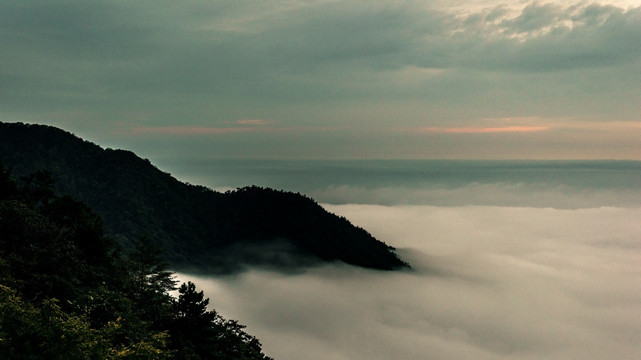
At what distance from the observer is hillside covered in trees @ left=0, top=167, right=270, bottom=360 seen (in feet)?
59.4

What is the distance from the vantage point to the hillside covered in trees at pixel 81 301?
18.1 meters

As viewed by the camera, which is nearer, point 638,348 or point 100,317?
point 100,317

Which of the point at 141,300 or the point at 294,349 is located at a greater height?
the point at 141,300

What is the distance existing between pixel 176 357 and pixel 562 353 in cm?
20805

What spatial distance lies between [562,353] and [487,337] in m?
31.9

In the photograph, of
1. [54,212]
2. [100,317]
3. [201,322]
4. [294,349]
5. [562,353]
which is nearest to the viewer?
[100,317]

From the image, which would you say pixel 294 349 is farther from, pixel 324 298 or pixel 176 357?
pixel 176 357

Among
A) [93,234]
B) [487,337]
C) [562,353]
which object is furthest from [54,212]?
[562,353]

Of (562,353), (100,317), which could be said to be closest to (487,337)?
(562,353)

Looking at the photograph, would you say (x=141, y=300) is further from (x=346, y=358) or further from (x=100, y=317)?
(x=346, y=358)

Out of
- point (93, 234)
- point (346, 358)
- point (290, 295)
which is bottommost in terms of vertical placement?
point (346, 358)

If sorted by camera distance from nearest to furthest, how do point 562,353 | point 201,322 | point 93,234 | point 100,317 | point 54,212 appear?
point 100,317, point 201,322, point 93,234, point 54,212, point 562,353

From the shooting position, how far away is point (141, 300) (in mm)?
40531

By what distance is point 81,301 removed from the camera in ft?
93.7
